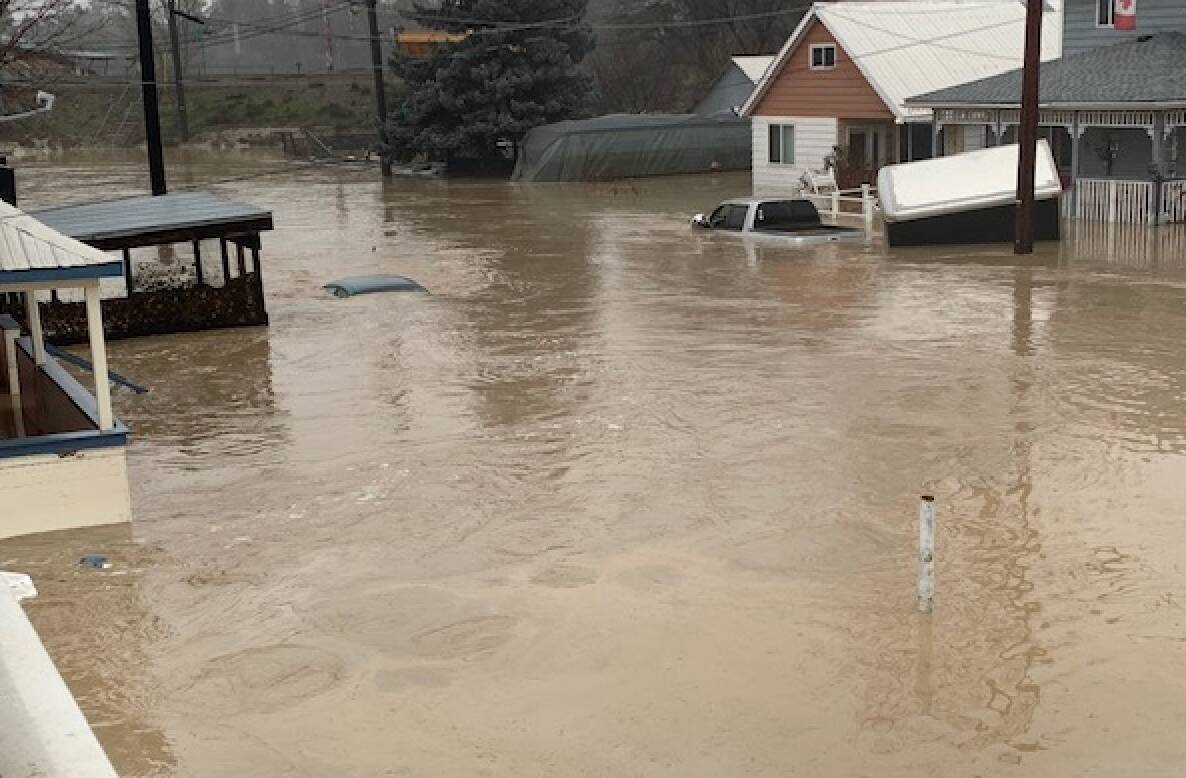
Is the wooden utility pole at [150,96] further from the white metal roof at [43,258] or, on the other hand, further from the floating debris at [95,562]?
the floating debris at [95,562]

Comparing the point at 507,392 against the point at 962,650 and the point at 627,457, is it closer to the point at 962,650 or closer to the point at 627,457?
the point at 627,457

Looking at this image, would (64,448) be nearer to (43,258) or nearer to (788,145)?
(43,258)

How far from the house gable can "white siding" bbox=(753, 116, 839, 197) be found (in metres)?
0.27

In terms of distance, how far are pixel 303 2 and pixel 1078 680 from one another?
17323 cm

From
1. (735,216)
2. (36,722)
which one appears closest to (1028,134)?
(735,216)

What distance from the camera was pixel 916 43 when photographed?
145ft

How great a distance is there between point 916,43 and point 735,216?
1452cm

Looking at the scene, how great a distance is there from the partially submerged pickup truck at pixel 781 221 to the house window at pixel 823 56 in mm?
12507

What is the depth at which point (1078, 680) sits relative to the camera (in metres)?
9.43

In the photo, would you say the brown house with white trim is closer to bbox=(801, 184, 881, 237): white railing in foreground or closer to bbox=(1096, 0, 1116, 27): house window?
bbox=(801, 184, 881, 237): white railing in foreground

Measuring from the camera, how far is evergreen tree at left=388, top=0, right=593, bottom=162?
181 ft

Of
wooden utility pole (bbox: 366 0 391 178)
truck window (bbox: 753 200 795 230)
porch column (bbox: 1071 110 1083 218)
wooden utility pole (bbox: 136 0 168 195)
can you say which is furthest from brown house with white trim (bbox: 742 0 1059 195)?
wooden utility pole (bbox: 136 0 168 195)

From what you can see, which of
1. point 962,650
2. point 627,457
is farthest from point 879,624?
point 627,457

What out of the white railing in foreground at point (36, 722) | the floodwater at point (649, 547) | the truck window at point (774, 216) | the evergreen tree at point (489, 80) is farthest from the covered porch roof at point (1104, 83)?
the white railing in foreground at point (36, 722)
